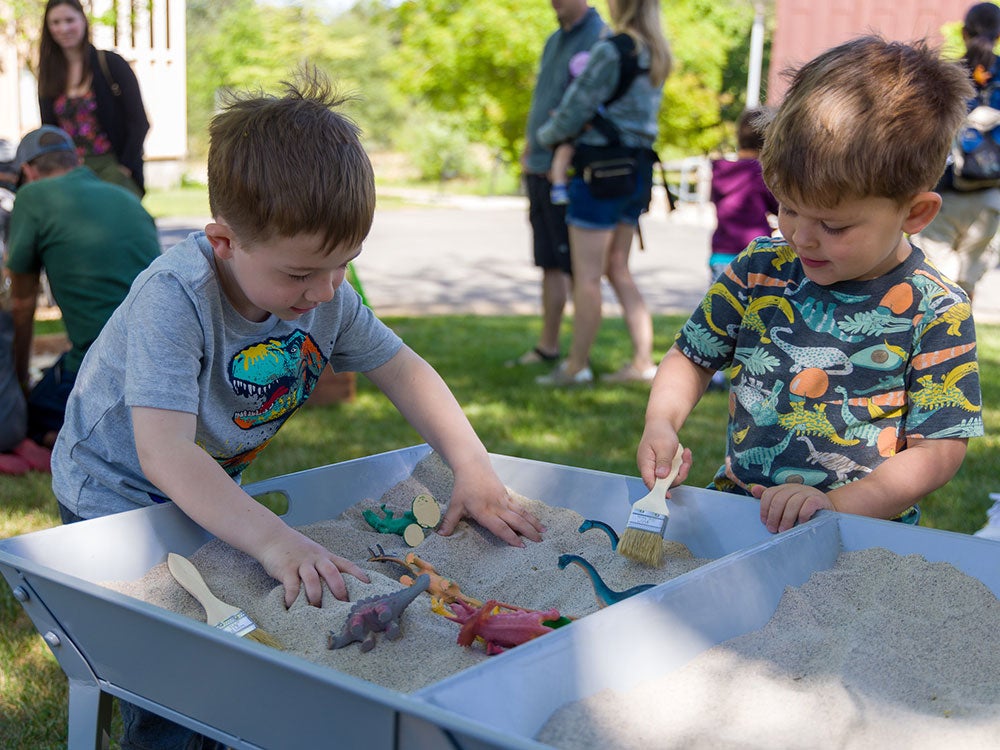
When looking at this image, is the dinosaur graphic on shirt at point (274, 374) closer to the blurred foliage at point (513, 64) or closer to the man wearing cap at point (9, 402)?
the man wearing cap at point (9, 402)

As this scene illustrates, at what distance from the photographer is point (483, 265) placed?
1032cm

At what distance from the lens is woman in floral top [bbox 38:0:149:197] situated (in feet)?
14.5

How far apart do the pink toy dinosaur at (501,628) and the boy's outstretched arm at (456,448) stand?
41 centimetres

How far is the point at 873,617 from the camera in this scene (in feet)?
4.45

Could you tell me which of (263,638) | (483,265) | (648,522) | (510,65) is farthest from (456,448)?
(510,65)

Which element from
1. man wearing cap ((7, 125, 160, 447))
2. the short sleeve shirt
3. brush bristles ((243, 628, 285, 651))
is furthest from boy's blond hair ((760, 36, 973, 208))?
man wearing cap ((7, 125, 160, 447))

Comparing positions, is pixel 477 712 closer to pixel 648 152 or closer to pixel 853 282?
pixel 853 282

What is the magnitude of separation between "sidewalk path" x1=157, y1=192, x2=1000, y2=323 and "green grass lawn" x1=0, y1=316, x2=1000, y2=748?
81.3 inches

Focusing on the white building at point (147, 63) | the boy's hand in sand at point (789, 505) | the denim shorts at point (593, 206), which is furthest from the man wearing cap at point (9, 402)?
the white building at point (147, 63)

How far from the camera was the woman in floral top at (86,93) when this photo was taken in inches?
175

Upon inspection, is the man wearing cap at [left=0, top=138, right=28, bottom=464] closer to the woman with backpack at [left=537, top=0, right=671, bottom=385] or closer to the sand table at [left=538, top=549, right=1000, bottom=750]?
the woman with backpack at [left=537, top=0, right=671, bottom=385]

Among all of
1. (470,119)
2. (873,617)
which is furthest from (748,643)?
(470,119)

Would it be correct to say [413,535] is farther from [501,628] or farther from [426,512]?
[501,628]

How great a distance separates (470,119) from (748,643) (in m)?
17.8
